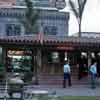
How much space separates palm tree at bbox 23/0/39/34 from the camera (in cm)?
5147

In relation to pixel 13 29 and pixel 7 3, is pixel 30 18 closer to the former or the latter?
pixel 13 29

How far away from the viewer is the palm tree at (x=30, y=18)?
51469 mm

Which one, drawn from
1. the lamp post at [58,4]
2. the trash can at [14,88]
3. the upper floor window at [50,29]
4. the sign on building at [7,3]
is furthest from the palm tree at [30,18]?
the trash can at [14,88]

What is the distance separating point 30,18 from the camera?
170 ft

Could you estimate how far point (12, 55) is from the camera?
128 ft

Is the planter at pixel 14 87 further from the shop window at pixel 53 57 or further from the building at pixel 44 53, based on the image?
the shop window at pixel 53 57

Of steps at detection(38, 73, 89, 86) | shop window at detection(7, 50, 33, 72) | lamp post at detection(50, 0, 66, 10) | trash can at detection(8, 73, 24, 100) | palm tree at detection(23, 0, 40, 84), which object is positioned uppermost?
lamp post at detection(50, 0, 66, 10)

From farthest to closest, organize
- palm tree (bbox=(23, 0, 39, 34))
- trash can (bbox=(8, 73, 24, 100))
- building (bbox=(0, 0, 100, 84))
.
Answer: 1. palm tree (bbox=(23, 0, 39, 34))
2. building (bbox=(0, 0, 100, 84))
3. trash can (bbox=(8, 73, 24, 100))

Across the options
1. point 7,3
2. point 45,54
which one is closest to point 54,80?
point 45,54

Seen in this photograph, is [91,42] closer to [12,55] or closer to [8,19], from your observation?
[12,55]

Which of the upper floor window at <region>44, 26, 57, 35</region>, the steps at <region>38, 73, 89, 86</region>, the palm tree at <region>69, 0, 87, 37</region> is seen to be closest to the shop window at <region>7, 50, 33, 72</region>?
the steps at <region>38, 73, 89, 86</region>

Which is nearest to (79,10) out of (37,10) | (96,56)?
(37,10)

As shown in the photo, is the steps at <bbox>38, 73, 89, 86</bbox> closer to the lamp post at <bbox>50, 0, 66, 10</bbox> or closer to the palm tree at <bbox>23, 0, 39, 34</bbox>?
the palm tree at <bbox>23, 0, 39, 34</bbox>

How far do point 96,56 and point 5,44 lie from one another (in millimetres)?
7241
